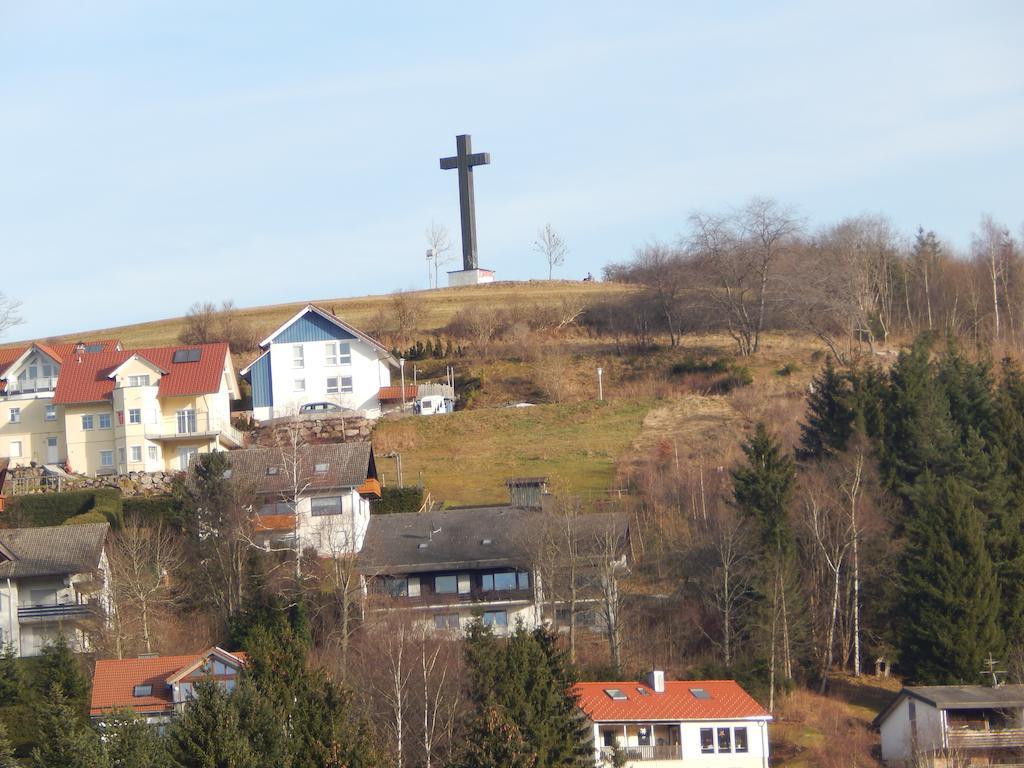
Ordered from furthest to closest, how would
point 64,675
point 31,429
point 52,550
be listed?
point 31,429
point 52,550
point 64,675

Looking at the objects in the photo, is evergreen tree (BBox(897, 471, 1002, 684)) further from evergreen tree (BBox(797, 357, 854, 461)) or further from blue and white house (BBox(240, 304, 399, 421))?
blue and white house (BBox(240, 304, 399, 421))

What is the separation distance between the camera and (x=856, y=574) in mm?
46188

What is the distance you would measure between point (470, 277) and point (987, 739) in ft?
224

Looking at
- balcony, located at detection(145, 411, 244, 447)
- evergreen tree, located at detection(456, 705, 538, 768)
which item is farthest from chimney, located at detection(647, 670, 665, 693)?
balcony, located at detection(145, 411, 244, 447)

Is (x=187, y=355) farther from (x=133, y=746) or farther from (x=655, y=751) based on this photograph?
(x=133, y=746)

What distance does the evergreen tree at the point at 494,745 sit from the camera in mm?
30344

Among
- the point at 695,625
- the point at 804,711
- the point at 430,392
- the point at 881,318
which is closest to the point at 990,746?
the point at 804,711

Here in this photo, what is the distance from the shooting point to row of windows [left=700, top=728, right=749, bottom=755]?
40.5 m

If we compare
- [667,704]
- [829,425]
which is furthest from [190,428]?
[667,704]

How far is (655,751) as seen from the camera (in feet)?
134

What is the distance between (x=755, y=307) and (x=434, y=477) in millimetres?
24094

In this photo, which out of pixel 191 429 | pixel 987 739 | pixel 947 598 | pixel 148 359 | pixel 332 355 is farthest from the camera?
pixel 332 355

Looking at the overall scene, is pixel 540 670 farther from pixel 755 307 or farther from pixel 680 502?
pixel 755 307

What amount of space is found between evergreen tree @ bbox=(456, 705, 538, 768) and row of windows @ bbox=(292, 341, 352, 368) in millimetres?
41655
